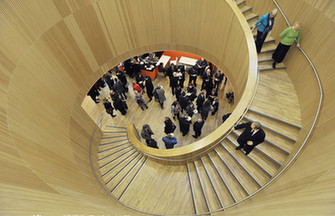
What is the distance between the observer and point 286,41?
484cm

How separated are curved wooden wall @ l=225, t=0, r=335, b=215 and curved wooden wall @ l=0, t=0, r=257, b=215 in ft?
4.54

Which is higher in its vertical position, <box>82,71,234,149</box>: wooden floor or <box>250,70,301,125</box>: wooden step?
<box>82,71,234,149</box>: wooden floor

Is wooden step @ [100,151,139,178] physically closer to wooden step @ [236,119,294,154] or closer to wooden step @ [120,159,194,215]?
wooden step @ [120,159,194,215]

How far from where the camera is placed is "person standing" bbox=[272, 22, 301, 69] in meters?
4.58

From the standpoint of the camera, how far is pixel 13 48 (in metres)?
3.57

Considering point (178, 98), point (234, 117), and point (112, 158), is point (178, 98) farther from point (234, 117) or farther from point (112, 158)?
point (112, 158)

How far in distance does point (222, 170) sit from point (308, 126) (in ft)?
7.43

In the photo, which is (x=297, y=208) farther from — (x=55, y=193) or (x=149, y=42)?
(x=149, y=42)

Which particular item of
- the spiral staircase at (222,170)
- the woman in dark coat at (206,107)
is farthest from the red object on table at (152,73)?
the spiral staircase at (222,170)

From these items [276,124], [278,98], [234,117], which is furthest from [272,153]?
[278,98]

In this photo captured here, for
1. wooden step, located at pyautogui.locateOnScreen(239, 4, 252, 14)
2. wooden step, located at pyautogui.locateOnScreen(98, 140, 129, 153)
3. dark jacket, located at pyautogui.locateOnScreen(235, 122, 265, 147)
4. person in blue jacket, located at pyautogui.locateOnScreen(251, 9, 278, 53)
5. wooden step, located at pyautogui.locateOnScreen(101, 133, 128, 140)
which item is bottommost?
dark jacket, located at pyautogui.locateOnScreen(235, 122, 265, 147)

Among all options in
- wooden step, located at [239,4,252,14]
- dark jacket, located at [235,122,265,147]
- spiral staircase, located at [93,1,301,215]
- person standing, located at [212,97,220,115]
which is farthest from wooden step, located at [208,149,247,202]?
wooden step, located at [239,4,252,14]

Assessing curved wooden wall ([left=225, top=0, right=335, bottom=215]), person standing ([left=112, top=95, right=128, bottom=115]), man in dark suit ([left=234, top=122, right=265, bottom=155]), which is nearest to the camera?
curved wooden wall ([left=225, top=0, right=335, bottom=215])

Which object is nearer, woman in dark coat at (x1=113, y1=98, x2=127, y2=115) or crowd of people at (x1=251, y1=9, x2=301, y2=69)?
crowd of people at (x1=251, y1=9, x2=301, y2=69)
